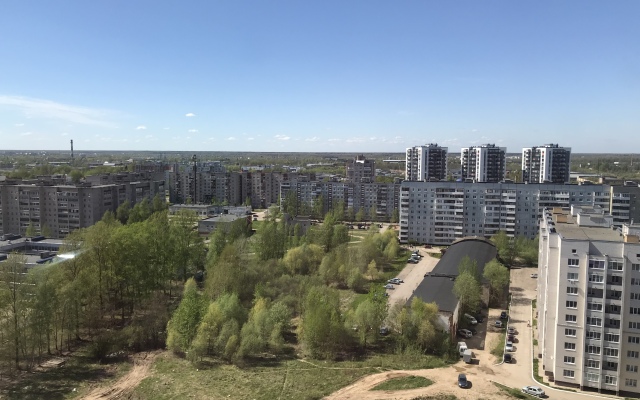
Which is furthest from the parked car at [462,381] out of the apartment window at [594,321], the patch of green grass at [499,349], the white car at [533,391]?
the apartment window at [594,321]

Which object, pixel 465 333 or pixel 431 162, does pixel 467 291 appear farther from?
pixel 431 162

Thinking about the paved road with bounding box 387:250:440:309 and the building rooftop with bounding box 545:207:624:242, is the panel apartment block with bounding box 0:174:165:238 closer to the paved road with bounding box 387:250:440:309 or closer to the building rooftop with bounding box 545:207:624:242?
the paved road with bounding box 387:250:440:309

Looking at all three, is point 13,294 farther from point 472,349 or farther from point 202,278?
point 472,349

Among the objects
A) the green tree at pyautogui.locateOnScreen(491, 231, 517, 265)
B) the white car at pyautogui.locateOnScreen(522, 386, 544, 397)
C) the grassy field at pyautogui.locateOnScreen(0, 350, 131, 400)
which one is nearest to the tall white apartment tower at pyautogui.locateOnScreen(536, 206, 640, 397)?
the white car at pyautogui.locateOnScreen(522, 386, 544, 397)

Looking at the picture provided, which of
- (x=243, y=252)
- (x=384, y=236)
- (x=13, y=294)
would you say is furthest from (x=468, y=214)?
(x=13, y=294)

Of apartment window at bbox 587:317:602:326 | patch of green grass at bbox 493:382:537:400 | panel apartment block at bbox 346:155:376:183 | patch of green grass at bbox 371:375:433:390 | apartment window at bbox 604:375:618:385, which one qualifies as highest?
panel apartment block at bbox 346:155:376:183

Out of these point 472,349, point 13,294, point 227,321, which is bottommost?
point 472,349
